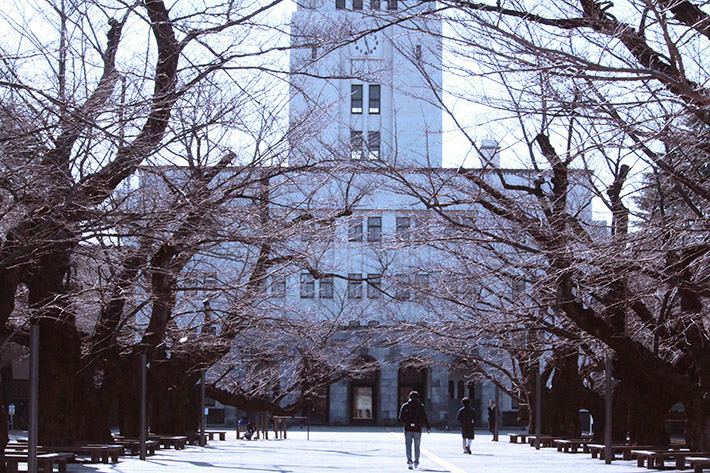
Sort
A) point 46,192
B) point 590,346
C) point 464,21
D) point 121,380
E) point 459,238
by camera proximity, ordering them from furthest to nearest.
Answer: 1. point 590,346
2. point 121,380
3. point 459,238
4. point 46,192
5. point 464,21

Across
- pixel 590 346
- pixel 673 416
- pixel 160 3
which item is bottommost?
pixel 673 416

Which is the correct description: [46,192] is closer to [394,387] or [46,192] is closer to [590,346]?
[590,346]

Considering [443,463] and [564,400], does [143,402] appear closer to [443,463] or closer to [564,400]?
[443,463]

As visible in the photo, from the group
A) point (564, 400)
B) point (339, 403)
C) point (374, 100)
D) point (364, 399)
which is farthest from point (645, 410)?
point (364, 399)

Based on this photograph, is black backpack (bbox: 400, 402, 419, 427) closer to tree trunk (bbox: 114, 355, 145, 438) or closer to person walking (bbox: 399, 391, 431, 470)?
person walking (bbox: 399, 391, 431, 470)

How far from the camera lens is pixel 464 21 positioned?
875 centimetres

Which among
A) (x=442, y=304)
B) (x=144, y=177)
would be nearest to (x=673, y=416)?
(x=442, y=304)

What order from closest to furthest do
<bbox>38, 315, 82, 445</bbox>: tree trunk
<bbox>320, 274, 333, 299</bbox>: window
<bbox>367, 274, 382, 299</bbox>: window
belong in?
<bbox>38, 315, 82, 445</bbox>: tree trunk < <bbox>367, 274, 382, 299</bbox>: window < <bbox>320, 274, 333, 299</bbox>: window

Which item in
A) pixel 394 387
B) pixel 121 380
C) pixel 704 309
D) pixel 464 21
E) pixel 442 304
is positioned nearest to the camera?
pixel 464 21

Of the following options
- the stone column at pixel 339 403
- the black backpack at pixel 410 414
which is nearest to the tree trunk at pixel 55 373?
the black backpack at pixel 410 414

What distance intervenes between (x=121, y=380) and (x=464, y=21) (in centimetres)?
1667

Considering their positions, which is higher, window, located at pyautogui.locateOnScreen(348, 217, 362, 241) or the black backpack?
window, located at pyautogui.locateOnScreen(348, 217, 362, 241)

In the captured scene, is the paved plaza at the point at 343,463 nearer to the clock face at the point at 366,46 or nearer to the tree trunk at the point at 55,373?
the tree trunk at the point at 55,373

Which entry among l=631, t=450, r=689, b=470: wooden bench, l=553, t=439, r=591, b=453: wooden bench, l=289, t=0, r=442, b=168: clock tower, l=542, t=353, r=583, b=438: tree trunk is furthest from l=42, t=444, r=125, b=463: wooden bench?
l=553, t=439, r=591, b=453: wooden bench
